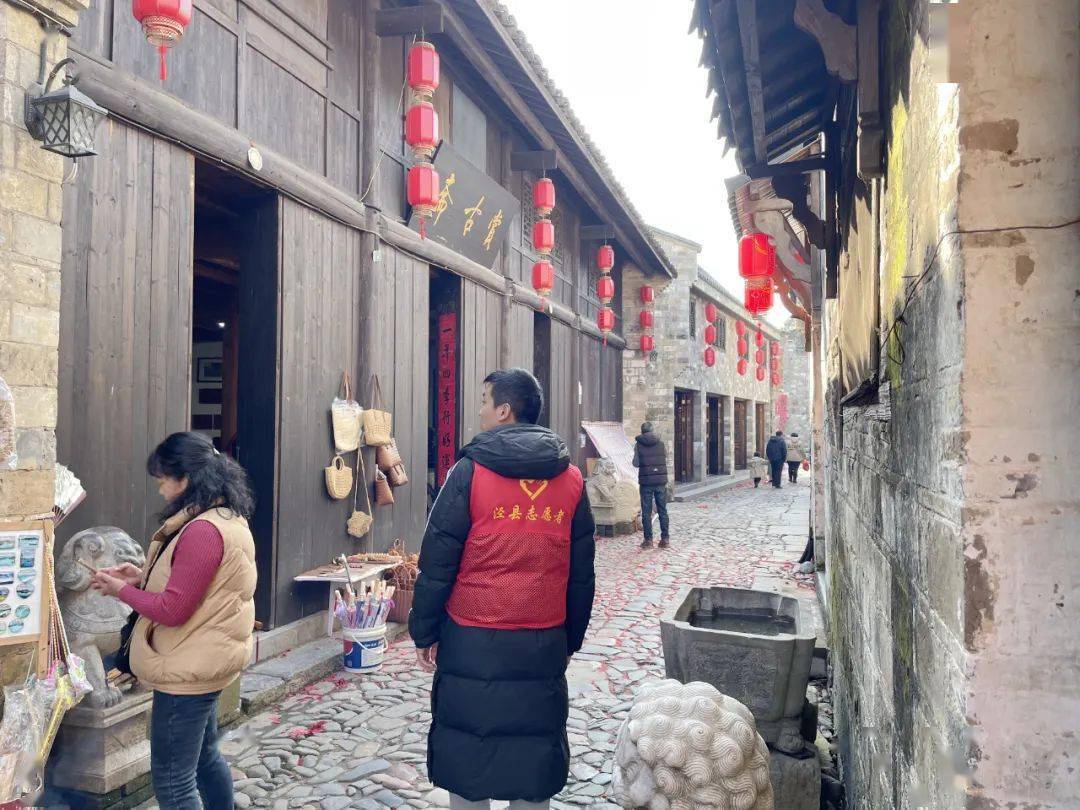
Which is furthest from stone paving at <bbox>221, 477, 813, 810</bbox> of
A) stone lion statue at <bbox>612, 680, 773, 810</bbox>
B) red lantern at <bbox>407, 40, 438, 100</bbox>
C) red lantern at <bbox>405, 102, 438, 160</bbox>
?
red lantern at <bbox>407, 40, 438, 100</bbox>

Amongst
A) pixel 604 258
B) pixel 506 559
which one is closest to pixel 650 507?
pixel 604 258

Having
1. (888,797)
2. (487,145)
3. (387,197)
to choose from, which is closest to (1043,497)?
(888,797)

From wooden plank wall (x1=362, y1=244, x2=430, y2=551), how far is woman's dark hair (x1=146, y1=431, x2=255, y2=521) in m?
4.17

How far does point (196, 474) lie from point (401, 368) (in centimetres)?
499

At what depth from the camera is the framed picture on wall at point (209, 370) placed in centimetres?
1008

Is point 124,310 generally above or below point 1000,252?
above

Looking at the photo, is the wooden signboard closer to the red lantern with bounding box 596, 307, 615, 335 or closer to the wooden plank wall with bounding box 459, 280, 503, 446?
the wooden plank wall with bounding box 459, 280, 503, 446

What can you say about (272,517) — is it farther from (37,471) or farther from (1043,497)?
(1043,497)

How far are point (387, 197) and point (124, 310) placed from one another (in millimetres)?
3573

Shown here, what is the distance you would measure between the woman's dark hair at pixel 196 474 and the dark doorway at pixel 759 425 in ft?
103

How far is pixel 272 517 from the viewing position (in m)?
5.98

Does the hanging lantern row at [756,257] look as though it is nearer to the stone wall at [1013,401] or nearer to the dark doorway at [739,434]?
the stone wall at [1013,401]

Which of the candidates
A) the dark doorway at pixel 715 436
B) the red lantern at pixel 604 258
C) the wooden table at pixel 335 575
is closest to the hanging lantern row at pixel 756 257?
the wooden table at pixel 335 575

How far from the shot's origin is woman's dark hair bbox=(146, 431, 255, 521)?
2.98 m
